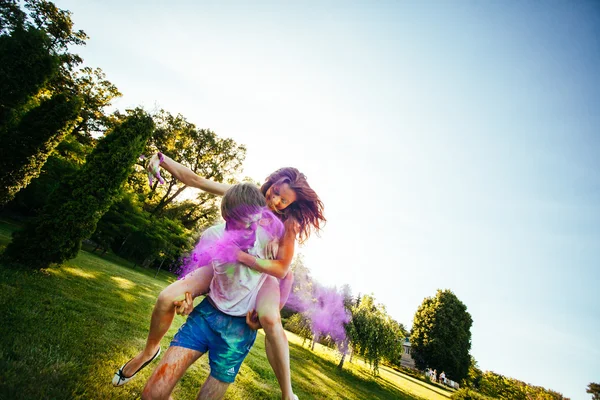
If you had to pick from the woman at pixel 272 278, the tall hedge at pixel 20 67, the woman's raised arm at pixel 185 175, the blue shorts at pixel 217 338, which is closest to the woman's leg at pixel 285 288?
the woman at pixel 272 278

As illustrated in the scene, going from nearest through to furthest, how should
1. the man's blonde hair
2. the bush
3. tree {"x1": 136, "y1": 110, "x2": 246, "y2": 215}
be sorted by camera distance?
the man's blonde hair
the bush
tree {"x1": 136, "y1": 110, "x2": 246, "y2": 215}

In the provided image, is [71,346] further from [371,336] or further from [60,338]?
[371,336]

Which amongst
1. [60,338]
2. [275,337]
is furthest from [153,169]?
[60,338]

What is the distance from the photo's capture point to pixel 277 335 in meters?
2.15

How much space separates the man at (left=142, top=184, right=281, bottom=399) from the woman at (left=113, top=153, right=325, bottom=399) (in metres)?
0.14

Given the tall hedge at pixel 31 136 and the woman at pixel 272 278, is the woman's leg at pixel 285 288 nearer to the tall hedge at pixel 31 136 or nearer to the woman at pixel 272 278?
the woman at pixel 272 278

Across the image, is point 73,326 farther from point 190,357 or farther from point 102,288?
point 102,288

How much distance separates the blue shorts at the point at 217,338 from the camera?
2.12 metres

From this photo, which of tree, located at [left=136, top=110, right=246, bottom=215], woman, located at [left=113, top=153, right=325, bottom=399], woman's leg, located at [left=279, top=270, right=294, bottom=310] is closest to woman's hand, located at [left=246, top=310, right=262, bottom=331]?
woman, located at [left=113, top=153, right=325, bottom=399]

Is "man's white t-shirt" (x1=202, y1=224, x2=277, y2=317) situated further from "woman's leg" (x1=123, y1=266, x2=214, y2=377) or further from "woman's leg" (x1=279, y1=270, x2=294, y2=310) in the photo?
"woman's leg" (x1=279, y1=270, x2=294, y2=310)

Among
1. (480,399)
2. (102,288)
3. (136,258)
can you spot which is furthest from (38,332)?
(136,258)

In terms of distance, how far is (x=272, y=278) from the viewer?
2.39 metres

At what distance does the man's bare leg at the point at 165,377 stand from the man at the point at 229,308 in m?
0.03

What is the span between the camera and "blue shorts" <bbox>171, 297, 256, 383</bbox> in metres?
2.12
